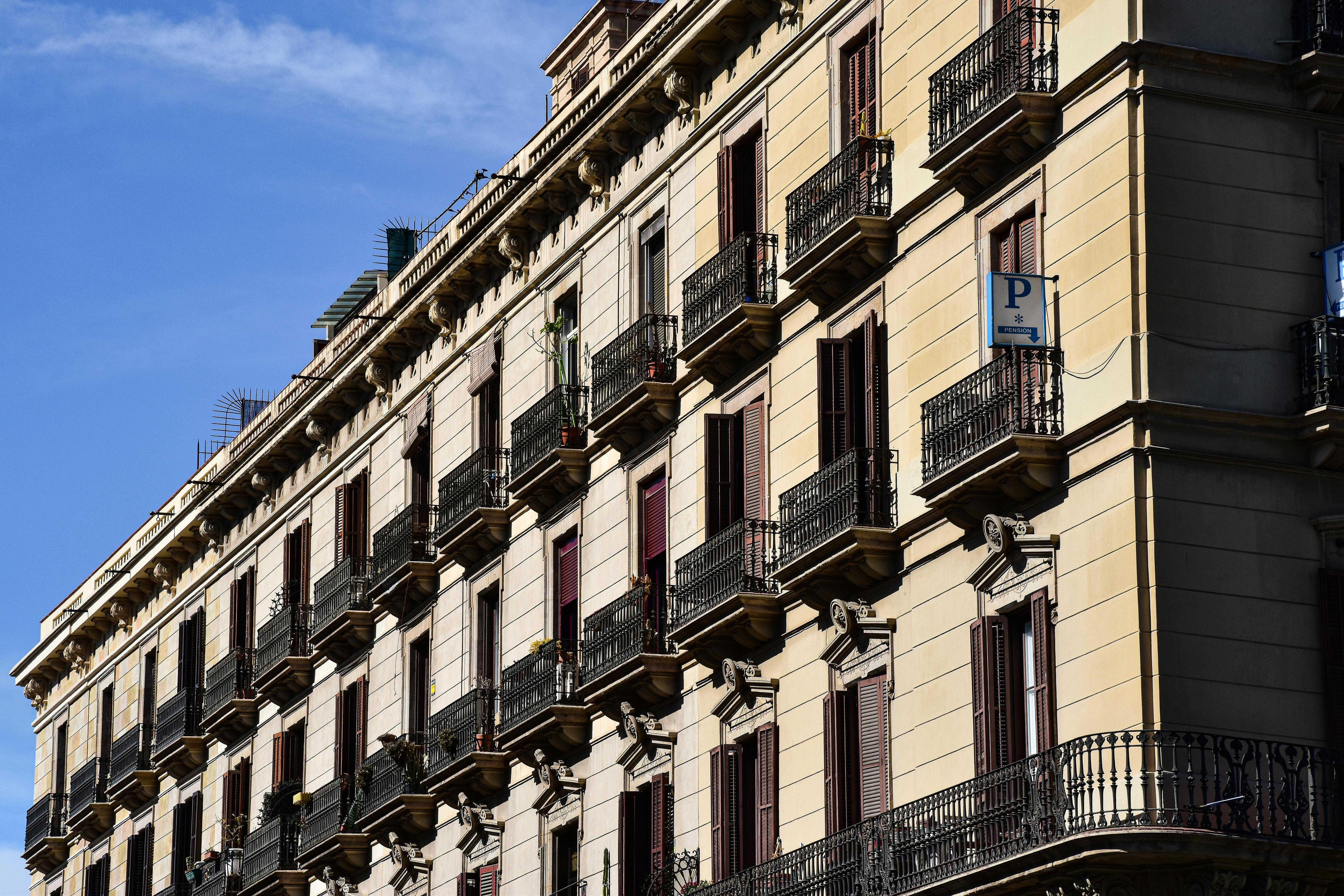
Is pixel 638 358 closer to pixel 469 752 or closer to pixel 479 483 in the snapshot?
pixel 479 483

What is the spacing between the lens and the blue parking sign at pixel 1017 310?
85.6 feet

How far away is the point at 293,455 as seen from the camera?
169ft

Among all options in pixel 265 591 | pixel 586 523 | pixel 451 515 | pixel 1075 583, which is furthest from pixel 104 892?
pixel 1075 583

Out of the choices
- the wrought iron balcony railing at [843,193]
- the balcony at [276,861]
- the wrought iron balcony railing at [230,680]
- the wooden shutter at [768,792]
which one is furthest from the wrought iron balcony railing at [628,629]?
the wrought iron balcony railing at [230,680]

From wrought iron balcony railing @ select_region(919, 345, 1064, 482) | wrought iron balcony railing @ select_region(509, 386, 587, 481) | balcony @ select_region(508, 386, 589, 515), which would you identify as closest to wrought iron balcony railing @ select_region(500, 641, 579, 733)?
balcony @ select_region(508, 386, 589, 515)

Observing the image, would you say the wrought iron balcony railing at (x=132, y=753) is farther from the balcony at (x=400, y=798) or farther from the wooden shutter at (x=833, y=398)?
the wooden shutter at (x=833, y=398)

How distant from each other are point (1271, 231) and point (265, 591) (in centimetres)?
3051

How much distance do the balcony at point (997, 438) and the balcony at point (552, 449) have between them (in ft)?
36.6

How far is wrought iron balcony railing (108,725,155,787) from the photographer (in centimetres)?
5719

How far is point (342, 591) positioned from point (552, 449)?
9393mm

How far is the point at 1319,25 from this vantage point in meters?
26.4

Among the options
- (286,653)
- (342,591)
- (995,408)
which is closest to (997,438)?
(995,408)

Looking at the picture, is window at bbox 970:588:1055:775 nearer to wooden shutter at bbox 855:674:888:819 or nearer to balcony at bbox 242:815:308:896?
wooden shutter at bbox 855:674:888:819

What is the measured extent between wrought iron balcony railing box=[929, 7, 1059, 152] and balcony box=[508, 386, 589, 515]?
10.8 metres
